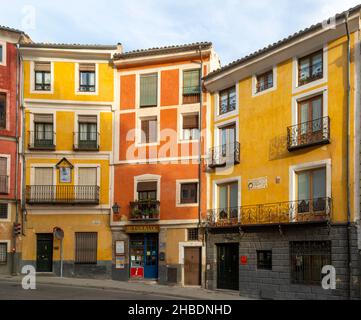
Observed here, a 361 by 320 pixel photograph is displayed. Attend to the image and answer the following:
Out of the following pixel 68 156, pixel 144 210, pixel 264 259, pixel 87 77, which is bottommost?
pixel 264 259

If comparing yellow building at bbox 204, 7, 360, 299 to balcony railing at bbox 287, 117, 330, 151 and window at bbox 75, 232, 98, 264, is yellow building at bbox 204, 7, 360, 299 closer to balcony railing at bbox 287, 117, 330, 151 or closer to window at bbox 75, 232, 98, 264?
balcony railing at bbox 287, 117, 330, 151

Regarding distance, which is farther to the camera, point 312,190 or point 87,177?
point 87,177

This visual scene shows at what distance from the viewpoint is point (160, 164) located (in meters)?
28.8

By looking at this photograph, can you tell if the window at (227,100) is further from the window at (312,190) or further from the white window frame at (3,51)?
the white window frame at (3,51)

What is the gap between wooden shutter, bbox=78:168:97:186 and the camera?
97.8ft

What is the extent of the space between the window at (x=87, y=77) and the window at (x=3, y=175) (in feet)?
17.6

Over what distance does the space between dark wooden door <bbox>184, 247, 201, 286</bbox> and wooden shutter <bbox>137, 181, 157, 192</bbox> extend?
353 centimetres

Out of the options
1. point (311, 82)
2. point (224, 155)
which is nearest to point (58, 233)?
point (224, 155)

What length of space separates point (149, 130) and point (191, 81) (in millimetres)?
3273

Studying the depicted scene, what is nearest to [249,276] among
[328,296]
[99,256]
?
[328,296]

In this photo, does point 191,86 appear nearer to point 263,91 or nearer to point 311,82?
point 263,91

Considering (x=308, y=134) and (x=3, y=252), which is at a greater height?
(x=308, y=134)

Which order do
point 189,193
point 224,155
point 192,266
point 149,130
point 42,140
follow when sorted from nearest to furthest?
point 224,155, point 192,266, point 189,193, point 149,130, point 42,140

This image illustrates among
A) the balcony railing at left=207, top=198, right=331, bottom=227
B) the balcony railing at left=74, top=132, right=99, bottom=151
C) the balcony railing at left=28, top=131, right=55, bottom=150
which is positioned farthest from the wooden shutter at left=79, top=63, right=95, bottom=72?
the balcony railing at left=207, top=198, right=331, bottom=227
